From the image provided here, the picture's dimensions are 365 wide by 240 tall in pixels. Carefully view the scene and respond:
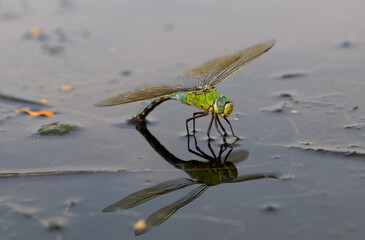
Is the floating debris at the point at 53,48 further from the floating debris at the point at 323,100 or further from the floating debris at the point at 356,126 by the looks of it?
the floating debris at the point at 356,126

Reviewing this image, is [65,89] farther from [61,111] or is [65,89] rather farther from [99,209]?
[99,209]

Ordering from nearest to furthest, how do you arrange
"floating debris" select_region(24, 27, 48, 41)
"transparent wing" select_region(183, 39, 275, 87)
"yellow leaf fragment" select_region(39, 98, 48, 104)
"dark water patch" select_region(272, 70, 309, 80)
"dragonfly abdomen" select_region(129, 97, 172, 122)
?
"dragonfly abdomen" select_region(129, 97, 172, 122)
"transparent wing" select_region(183, 39, 275, 87)
"yellow leaf fragment" select_region(39, 98, 48, 104)
"dark water patch" select_region(272, 70, 309, 80)
"floating debris" select_region(24, 27, 48, 41)

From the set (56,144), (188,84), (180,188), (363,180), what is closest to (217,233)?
(180,188)

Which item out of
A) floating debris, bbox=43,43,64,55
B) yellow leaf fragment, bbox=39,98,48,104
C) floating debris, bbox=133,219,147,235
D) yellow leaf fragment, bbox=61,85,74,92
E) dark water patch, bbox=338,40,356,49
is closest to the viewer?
floating debris, bbox=133,219,147,235

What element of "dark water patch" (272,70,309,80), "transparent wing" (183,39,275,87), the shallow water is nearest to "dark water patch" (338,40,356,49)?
the shallow water

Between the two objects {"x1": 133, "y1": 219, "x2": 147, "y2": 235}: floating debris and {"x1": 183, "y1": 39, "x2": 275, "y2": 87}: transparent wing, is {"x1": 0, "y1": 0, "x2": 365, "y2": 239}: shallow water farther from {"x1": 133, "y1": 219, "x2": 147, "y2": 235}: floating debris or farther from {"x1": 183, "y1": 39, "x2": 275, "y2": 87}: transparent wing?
{"x1": 183, "y1": 39, "x2": 275, "y2": 87}: transparent wing

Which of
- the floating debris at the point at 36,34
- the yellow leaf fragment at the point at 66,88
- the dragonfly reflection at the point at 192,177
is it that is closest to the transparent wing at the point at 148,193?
the dragonfly reflection at the point at 192,177

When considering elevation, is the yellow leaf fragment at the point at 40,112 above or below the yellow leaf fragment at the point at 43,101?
below
